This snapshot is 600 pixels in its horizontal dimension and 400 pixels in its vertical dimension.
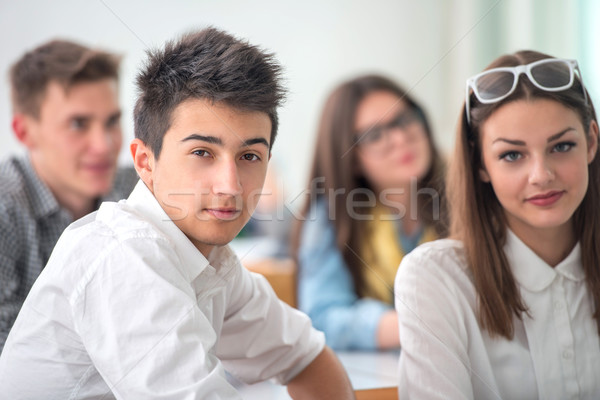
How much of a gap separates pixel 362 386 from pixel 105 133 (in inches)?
36.2

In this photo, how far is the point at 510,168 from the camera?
39.1 inches

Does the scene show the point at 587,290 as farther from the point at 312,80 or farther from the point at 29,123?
the point at 312,80

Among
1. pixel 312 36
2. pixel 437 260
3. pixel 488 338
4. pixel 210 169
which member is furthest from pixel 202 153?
pixel 312 36

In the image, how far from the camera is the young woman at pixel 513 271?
38.3 inches

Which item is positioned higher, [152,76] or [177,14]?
[177,14]

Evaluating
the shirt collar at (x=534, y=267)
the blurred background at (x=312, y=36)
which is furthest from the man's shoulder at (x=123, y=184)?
the blurred background at (x=312, y=36)

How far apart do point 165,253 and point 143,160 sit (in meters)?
0.18

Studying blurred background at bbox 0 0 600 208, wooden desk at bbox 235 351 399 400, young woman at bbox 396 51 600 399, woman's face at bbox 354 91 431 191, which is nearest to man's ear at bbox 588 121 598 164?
young woman at bbox 396 51 600 399

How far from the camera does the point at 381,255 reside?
1.82 metres

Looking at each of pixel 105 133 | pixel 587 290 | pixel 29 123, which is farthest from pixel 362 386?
pixel 29 123

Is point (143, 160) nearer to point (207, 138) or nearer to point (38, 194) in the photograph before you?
point (207, 138)

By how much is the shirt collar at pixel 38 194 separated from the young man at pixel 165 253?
67 cm

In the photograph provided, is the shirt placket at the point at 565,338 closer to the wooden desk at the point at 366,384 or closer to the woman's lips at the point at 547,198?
the woman's lips at the point at 547,198

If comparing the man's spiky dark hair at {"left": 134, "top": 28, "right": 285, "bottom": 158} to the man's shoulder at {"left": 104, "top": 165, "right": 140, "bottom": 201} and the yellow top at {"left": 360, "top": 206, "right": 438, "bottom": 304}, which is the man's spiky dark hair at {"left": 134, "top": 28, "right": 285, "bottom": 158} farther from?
the yellow top at {"left": 360, "top": 206, "right": 438, "bottom": 304}
